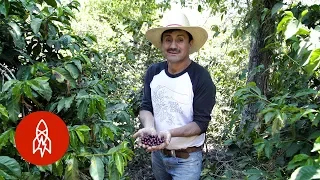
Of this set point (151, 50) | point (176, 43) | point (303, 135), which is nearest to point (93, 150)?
point (176, 43)

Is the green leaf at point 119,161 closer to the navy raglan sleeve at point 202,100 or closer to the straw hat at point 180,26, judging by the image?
the navy raglan sleeve at point 202,100

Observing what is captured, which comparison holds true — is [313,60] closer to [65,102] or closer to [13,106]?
[65,102]

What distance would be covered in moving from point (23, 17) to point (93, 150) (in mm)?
720

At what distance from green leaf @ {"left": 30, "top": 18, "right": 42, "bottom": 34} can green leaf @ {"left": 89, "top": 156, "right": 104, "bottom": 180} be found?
0.64 metres

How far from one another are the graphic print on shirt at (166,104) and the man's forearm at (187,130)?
96 millimetres

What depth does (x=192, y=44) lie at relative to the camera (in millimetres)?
1907

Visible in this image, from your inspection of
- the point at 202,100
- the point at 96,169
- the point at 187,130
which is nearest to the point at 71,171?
the point at 96,169

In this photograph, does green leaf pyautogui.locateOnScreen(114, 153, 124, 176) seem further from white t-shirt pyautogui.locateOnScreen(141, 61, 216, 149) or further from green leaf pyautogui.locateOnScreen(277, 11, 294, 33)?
green leaf pyautogui.locateOnScreen(277, 11, 294, 33)

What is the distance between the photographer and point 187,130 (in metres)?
1.69

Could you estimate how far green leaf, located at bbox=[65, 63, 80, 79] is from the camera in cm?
149

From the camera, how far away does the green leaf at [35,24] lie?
1524 millimetres

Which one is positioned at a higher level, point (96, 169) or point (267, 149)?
point (96, 169)

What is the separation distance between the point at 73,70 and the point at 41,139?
494 millimetres

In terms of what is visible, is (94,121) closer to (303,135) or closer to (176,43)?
(176,43)
